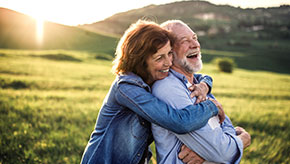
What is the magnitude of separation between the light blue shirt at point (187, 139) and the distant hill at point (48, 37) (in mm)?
40158

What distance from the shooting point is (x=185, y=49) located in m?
2.78

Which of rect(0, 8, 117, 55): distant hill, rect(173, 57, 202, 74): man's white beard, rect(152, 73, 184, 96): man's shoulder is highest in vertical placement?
rect(173, 57, 202, 74): man's white beard

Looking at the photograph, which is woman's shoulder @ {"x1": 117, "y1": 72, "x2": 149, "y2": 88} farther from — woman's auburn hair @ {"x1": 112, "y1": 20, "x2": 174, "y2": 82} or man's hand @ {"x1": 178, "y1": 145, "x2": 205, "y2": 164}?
man's hand @ {"x1": 178, "y1": 145, "x2": 205, "y2": 164}

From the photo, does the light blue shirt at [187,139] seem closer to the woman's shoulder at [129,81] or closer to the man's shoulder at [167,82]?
the man's shoulder at [167,82]

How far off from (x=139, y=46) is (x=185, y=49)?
2.72 ft

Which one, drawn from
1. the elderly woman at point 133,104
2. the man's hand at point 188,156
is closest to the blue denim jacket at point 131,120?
the elderly woman at point 133,104

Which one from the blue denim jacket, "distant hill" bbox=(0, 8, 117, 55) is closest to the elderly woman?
the blue denim jacket

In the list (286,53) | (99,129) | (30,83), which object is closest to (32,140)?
(99,129)

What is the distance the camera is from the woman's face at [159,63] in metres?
2.33

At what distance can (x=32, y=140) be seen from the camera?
4195mm

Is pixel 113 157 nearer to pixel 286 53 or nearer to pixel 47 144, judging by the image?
pixel 47 144

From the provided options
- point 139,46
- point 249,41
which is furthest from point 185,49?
point 249,41

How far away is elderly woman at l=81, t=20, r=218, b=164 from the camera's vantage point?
2043mm

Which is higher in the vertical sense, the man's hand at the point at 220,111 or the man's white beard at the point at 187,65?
the man's white beard at the point at 187,65
